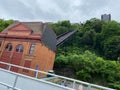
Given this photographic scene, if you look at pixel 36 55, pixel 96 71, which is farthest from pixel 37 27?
pixel 96 71

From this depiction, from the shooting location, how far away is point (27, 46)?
29.7 metres

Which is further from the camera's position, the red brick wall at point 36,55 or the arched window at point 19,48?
the arched window at point 19,48

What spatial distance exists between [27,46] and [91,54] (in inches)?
671

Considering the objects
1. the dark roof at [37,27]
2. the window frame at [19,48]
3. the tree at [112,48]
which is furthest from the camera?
the tree at [112,48]

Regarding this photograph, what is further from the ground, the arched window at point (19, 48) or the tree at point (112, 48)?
the tree at point (112, 48)

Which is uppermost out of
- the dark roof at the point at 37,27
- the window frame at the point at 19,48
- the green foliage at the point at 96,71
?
the dark roof at the point at 37,27

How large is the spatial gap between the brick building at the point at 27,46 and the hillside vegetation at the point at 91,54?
5767mm

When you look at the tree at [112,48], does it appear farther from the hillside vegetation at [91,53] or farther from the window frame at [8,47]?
the window frame at [8,47]

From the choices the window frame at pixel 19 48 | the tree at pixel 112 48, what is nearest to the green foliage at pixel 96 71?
the tree at pixel 112 48


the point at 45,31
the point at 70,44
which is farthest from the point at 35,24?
the point at 70,44

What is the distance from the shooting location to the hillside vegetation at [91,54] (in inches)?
1367

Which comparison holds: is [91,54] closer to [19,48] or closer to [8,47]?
[19,48]

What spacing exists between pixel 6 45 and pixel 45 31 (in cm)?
672

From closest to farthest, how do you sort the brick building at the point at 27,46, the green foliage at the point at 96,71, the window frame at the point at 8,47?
the brick building at the point at 27,46 < the window frame at the point at 8,47 < the green foliage at the point at 96,71
